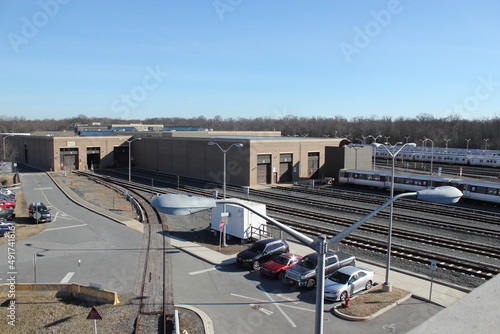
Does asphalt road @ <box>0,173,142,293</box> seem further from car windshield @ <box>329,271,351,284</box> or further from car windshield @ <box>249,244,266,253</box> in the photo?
car windshield @ <box>329,271,351,284</box>

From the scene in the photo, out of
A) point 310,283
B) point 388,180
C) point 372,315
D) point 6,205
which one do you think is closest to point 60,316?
point 310,283

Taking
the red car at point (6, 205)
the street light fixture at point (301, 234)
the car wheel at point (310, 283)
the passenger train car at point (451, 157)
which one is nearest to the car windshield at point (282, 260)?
the car wheel at point (310, 283)

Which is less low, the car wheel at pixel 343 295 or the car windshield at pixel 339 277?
the car windshield at pixel 339 277

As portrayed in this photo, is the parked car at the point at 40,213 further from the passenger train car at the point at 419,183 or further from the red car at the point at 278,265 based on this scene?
the passenger train car at the point at 419,183

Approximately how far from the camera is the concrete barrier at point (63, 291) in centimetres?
1516

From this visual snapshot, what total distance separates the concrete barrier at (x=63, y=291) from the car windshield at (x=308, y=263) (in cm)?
758

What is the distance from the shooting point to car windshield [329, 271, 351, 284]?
1570 centimetres

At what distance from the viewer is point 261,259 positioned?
19.1 m

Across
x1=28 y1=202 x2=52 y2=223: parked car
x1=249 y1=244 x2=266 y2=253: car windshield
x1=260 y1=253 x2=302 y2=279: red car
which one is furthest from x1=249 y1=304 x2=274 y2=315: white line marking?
x1=28 y1=202 x2=52 y2=223: parked car

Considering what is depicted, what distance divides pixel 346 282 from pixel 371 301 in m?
1.12

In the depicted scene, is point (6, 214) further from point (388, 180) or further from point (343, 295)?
point (388, 180)

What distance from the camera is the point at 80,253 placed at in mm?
20906

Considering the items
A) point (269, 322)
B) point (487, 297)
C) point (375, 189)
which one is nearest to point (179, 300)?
point (269, 322)

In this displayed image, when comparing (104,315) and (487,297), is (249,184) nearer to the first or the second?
(104,315)
